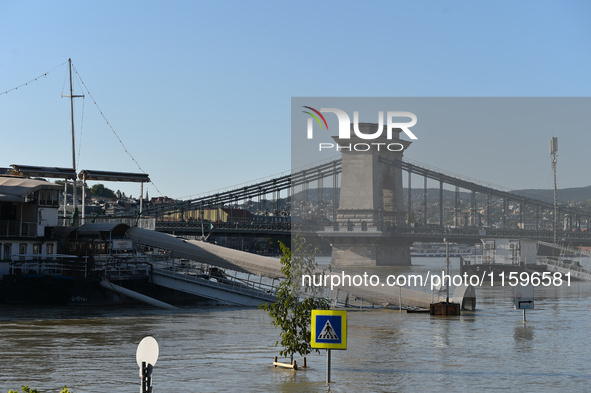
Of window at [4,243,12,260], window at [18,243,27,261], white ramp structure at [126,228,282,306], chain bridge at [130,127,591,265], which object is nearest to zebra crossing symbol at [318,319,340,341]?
white ramp structure at [126,228,282,306]

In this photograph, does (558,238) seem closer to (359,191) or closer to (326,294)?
(359,191)

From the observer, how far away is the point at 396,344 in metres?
34.3

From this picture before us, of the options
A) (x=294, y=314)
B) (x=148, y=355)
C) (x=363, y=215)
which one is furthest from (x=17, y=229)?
(x=363, y=215)

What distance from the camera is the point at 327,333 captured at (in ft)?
73.0

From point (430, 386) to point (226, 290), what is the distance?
30.0 metres

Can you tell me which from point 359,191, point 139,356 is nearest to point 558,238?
point 359,191

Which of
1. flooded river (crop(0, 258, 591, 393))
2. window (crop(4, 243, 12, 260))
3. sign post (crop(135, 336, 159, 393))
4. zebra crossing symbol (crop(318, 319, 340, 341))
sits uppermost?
window (crop(4, 243, 12, 260))

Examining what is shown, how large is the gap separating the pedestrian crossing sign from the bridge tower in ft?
307

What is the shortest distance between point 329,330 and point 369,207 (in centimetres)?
11700

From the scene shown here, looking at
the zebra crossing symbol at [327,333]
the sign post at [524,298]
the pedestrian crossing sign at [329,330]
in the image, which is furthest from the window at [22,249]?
the zebra crossing symbol at [327,333]

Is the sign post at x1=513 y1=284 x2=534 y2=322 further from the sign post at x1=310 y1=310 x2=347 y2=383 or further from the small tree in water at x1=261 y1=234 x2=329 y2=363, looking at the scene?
the sign post at x1=310 y1=310 x2=347 y2=383

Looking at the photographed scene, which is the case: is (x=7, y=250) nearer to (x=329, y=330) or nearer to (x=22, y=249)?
(x=22, y=249)

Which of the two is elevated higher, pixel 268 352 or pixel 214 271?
pixel 214 271

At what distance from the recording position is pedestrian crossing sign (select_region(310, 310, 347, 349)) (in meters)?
22.2
